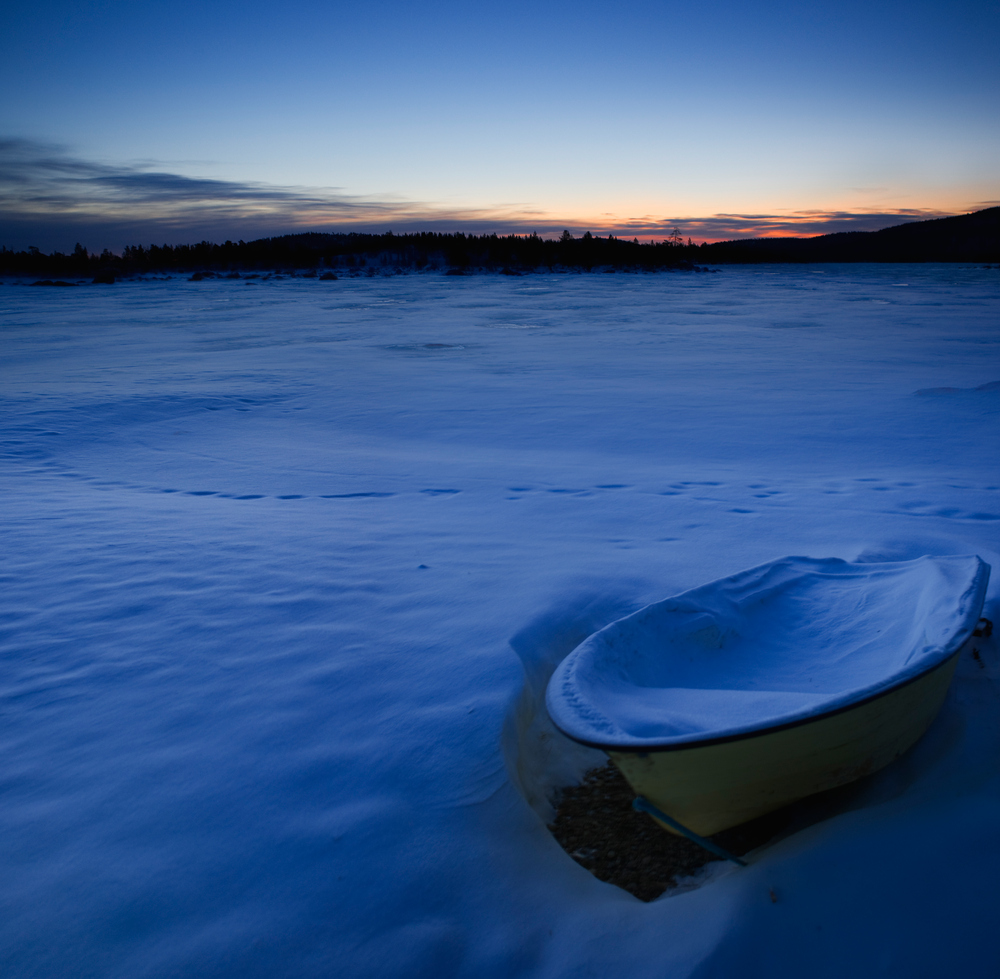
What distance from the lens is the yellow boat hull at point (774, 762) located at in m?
1.65

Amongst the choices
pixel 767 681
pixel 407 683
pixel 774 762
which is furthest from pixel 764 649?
pixel 407 683

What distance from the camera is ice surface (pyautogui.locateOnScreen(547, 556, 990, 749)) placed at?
5.85 feet

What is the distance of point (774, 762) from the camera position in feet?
5.65

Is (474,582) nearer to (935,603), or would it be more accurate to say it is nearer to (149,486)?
(935,603)

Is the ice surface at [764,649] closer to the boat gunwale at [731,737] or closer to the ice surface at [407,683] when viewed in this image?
the boat gunwale at [731,737]

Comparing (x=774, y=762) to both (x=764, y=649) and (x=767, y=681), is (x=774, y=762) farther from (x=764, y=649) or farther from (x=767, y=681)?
(x=764, y=649)

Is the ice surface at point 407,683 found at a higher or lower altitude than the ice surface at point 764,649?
lower

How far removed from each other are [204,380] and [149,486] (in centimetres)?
462

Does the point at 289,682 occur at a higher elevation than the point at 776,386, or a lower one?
lower

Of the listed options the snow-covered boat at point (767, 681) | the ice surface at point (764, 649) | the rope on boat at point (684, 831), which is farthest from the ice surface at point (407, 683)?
the ice surface at point (764, 649)

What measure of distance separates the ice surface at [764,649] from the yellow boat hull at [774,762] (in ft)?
0.18

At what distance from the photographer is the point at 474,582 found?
3.32 m

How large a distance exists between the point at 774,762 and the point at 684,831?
0.35 m

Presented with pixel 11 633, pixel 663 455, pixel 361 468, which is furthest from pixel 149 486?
pixel 663 455
